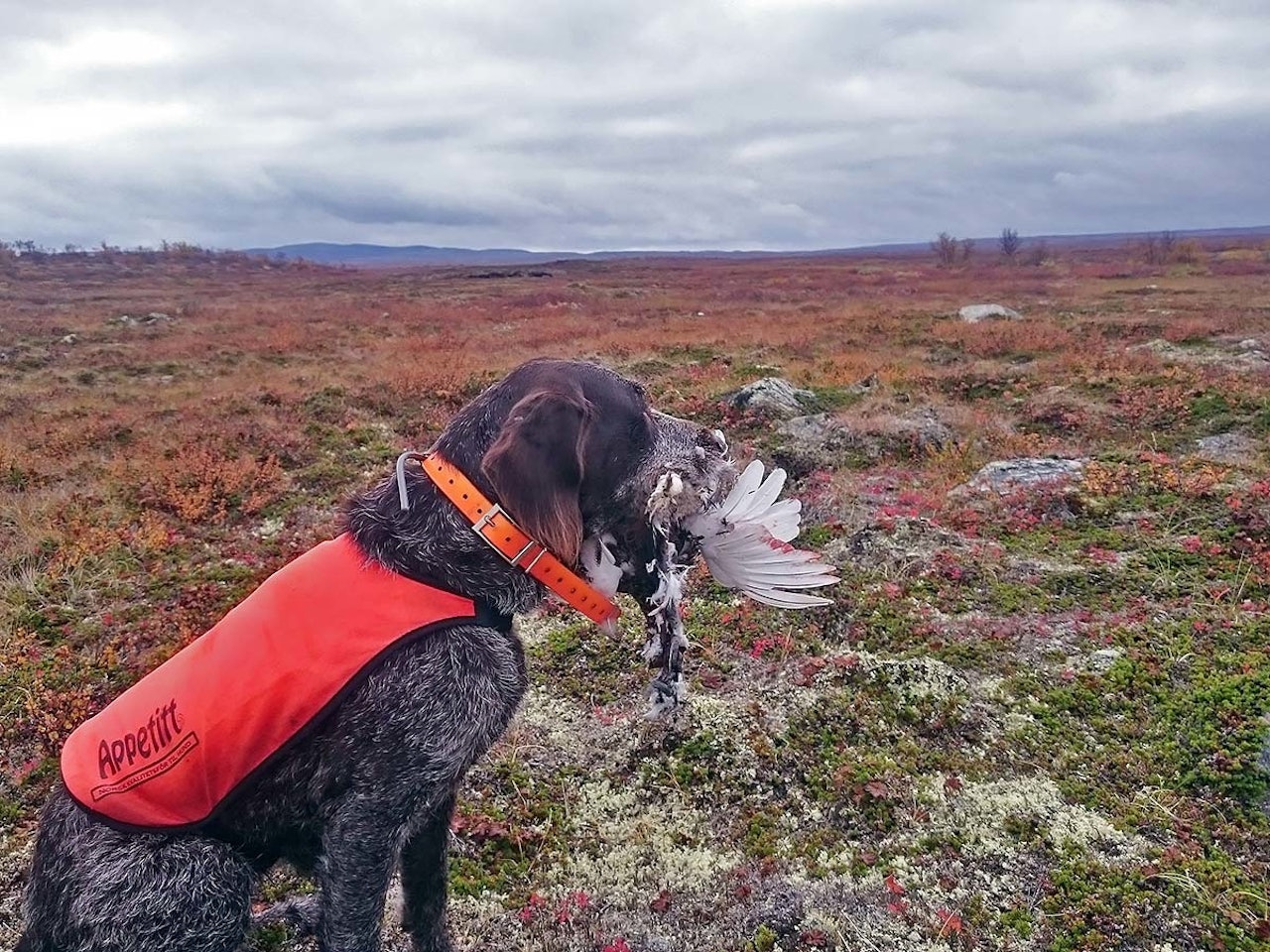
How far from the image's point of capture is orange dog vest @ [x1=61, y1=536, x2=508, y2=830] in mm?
2869

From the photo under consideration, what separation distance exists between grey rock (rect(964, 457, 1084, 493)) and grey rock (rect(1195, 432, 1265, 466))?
5.74 ft

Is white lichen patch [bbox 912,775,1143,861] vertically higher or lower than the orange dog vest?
lower

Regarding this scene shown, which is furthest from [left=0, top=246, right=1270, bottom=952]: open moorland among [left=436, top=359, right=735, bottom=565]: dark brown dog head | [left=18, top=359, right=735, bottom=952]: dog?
[left=436, top=359, right=735, bottom=565]: dark brown dog head

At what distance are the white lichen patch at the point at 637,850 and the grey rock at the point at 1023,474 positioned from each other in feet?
18.5

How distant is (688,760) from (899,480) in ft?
17.9

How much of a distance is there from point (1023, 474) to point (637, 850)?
6508 millimetres

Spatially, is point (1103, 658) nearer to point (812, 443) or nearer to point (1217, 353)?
point (812, 443)

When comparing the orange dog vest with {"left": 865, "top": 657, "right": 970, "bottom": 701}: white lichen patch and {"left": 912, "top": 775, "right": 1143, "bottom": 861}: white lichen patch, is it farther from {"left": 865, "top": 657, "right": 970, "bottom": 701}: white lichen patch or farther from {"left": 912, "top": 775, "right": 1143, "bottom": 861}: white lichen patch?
{"left": 865, "top": 657, "right": 970, "bottom": 701}: white lichen patch

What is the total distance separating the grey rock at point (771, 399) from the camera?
482 inches

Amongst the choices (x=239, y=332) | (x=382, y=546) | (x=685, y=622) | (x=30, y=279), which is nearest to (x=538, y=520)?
(x=382, y=546)

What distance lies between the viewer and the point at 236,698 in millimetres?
2881

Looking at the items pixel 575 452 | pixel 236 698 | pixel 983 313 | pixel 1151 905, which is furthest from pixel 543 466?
pixel 983 313

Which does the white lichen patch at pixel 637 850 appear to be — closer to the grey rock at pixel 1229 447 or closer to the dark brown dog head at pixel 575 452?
the dark brown dog head at pixel 575 452

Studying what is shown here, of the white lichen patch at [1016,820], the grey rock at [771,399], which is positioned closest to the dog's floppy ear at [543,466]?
the white lichen patch at [1016,820]
